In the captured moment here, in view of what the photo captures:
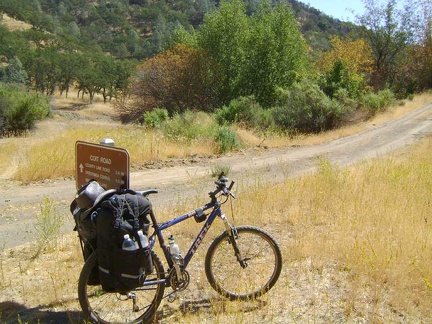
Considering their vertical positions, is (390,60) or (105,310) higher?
(390,60)

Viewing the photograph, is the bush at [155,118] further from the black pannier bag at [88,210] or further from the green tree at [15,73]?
the green tree at [15,73]

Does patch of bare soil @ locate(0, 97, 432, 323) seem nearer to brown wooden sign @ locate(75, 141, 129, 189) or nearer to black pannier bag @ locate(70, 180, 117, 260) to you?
black pannier bag @ locate(70, 180, 117, 260)

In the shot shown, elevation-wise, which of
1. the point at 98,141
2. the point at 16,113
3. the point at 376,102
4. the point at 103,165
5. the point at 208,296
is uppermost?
the point at 103,165

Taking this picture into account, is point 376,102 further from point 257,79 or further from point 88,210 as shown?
point 88,210

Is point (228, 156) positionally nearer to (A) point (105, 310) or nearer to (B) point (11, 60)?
(A) point (105, 310)

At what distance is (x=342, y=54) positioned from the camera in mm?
36500

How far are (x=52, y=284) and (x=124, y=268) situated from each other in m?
1.43

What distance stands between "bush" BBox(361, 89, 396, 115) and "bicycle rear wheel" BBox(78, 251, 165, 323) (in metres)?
22.4

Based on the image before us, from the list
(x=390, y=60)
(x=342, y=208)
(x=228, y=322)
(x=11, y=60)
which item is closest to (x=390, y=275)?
(x=228, y=322)

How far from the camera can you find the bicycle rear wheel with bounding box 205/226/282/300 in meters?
3.82

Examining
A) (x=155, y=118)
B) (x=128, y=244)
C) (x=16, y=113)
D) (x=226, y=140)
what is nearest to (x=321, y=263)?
(x=128, y=244)

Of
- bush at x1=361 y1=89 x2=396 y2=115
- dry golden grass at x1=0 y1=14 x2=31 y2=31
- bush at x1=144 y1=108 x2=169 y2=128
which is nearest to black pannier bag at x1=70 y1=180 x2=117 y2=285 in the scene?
bush at x1=144 y1=108 x2=169 y2=128

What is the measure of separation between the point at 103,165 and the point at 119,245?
102 cm

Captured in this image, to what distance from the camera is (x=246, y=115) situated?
65.7 feet
